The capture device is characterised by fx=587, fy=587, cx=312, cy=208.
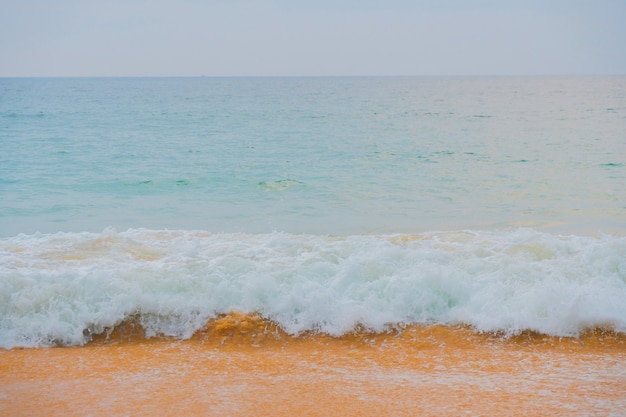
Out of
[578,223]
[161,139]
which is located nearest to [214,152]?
[161,139]

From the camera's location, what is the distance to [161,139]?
2259cm

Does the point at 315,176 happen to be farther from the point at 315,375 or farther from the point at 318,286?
the point at 315,375

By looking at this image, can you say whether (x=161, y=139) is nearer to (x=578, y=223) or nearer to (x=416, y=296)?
(x=578, y=223)

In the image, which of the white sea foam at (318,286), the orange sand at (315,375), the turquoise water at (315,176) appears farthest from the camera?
the turquoise water at (315,176)

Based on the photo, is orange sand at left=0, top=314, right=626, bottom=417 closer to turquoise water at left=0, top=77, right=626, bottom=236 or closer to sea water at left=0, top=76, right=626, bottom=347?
sea water at left=0, top=76, right=626, bottom=347

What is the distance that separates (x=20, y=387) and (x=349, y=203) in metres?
7.99

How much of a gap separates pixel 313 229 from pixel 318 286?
3.88 m

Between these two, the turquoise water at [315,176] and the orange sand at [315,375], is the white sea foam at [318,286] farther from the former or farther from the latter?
the turquoise water at [315,176]

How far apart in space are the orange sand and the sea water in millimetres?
244

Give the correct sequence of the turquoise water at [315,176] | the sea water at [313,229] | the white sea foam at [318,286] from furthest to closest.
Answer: the turquoise water at [315,176]
the sea water at [313,229]
the white sea foam at [318,286]

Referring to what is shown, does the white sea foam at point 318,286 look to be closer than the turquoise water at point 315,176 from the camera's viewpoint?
Yes

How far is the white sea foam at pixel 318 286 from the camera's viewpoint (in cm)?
528

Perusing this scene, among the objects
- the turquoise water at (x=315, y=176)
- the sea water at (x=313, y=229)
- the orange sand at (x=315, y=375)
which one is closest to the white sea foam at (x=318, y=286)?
the sea water at (x=313, y=229)

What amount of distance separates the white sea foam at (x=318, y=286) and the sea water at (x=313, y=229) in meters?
0.02
